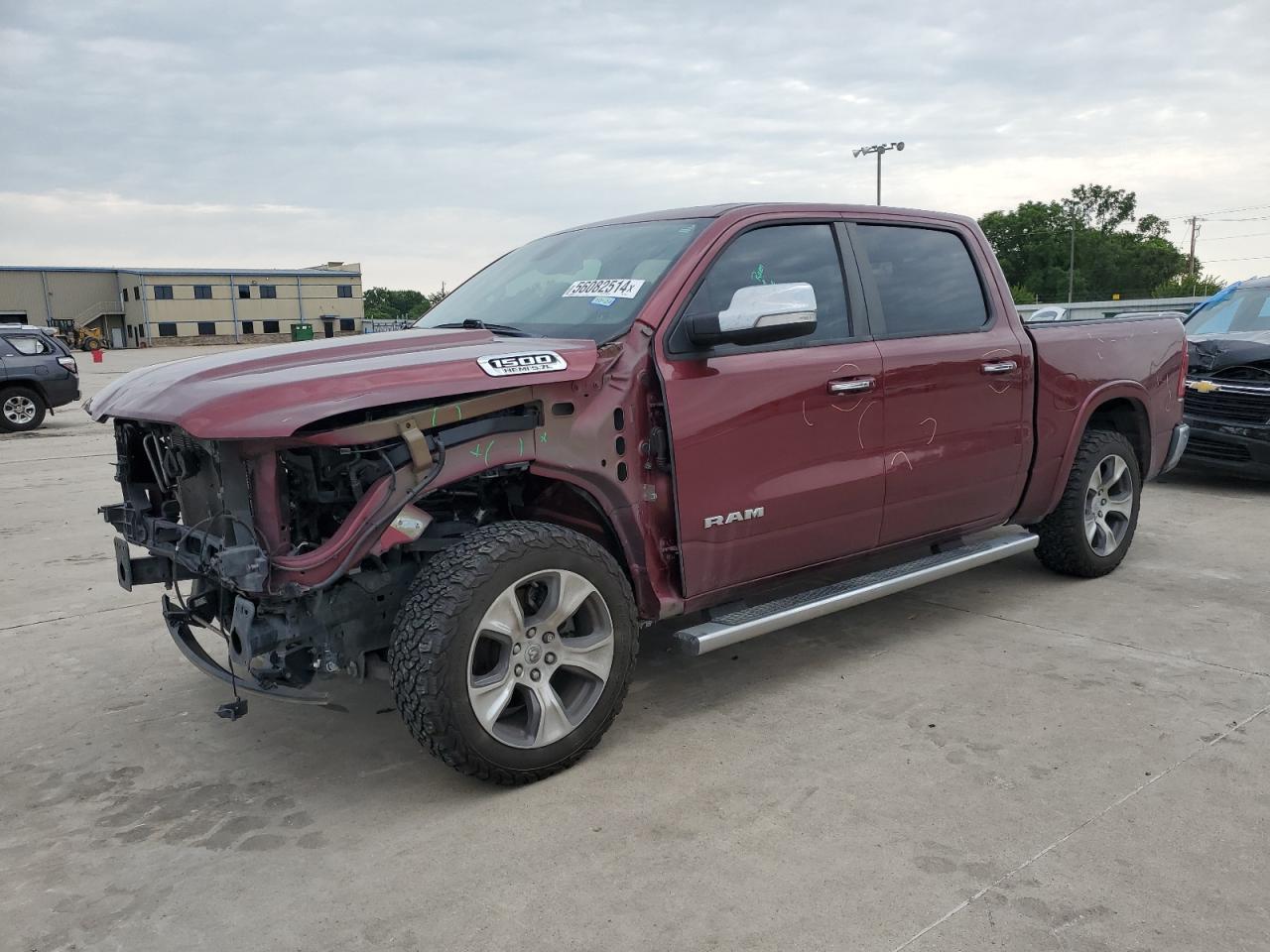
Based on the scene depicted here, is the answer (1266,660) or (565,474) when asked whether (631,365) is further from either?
(1266,660)

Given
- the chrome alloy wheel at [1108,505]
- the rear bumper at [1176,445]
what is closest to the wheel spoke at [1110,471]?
the chrome alloy wheel at [1108,505]

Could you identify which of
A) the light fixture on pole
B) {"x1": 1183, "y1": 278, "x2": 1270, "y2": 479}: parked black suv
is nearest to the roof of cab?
{"x1": 1183, "y1": 278, "x2": 1270, "y2": 479}: parked black suv

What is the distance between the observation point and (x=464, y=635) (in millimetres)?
2951

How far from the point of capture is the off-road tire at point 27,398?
600 inches

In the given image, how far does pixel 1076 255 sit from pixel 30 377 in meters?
84.0

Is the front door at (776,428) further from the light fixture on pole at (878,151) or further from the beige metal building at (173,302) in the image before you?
the beige metal building at (173,302)

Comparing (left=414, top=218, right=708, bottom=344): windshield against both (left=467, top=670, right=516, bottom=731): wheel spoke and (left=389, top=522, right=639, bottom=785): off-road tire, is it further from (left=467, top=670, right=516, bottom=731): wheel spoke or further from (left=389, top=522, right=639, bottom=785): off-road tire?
(left=467, top=670, right=516, bottom=731): wheel spoke

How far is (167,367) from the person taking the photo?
349cm

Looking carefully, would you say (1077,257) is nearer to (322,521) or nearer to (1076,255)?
(1076,255)

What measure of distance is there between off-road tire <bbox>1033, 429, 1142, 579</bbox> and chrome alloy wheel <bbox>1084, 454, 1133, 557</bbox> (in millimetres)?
33

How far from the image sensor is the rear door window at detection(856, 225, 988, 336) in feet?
14.0

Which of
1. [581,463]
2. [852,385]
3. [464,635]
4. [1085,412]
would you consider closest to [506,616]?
[464,635]

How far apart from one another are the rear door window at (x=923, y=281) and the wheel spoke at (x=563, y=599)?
1835mm

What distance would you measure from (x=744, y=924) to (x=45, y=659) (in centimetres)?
358
